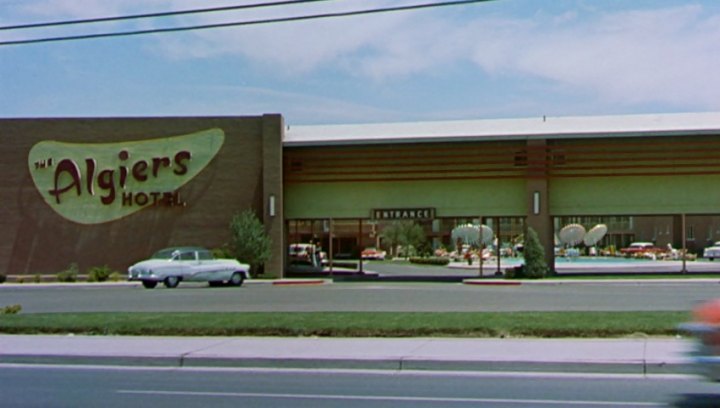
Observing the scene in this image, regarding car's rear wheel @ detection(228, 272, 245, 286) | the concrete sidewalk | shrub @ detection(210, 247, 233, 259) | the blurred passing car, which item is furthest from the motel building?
the blurred passing car

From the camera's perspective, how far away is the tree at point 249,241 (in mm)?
42281

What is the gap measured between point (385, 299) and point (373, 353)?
13.6 meters

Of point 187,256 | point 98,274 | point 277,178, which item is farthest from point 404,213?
point 98,274

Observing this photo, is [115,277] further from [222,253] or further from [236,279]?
[236,279]

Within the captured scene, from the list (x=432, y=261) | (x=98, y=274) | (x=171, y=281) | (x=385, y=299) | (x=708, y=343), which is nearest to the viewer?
(x=708, y=343)

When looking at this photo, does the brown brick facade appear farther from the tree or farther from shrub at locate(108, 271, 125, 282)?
the tree

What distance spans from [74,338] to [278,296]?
44.0 feet

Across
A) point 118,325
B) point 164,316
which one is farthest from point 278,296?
point 118,325

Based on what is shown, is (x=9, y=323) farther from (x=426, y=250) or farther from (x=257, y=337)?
(x=426, y=250)

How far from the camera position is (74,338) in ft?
57.9

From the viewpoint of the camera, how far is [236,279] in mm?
39219

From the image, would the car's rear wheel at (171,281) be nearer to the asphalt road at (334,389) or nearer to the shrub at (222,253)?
the shrub at (222,253)

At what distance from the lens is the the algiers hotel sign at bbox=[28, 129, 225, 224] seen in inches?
1761

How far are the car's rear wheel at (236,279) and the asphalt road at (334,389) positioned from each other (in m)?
24.5
